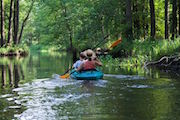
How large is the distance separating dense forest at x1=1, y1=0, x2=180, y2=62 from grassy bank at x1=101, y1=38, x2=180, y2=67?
34cm

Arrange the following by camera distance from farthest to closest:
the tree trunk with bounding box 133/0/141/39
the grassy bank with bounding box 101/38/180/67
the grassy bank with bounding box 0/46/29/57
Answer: the grassy bank with bounding box 0/46/29/57, the tree trunk with bounding box 133/0/141/39, the grassy bank with bounding box 101/38/180/67

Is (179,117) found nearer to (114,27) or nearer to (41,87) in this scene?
(41,87)

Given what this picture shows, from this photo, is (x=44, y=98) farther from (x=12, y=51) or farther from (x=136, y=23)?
(x=12, y=51)

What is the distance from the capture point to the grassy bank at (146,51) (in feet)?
58.7

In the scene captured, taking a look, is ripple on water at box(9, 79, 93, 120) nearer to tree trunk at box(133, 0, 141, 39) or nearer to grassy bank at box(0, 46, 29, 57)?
tree trunk at box(133, 0, 141, 39)

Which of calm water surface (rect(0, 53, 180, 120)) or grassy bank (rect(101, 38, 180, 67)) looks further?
grassy bank (rect(101, 38, 180, 67))

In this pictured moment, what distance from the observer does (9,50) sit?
36.1 metres

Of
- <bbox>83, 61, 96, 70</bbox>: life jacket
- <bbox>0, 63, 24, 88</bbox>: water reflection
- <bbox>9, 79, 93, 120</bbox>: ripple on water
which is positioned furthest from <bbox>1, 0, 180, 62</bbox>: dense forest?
<bbox>9, 79, 93, 120</bbox>: ripple on water

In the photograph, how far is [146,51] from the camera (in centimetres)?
2100

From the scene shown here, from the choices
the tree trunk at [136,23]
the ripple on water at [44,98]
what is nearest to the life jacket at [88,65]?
the ripple on water at [44,98]

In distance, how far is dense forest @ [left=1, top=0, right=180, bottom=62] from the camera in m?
24.0

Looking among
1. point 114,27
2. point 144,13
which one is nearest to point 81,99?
point 114,27

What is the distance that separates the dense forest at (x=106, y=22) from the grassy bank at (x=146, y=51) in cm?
34

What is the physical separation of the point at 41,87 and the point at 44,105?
333cm
